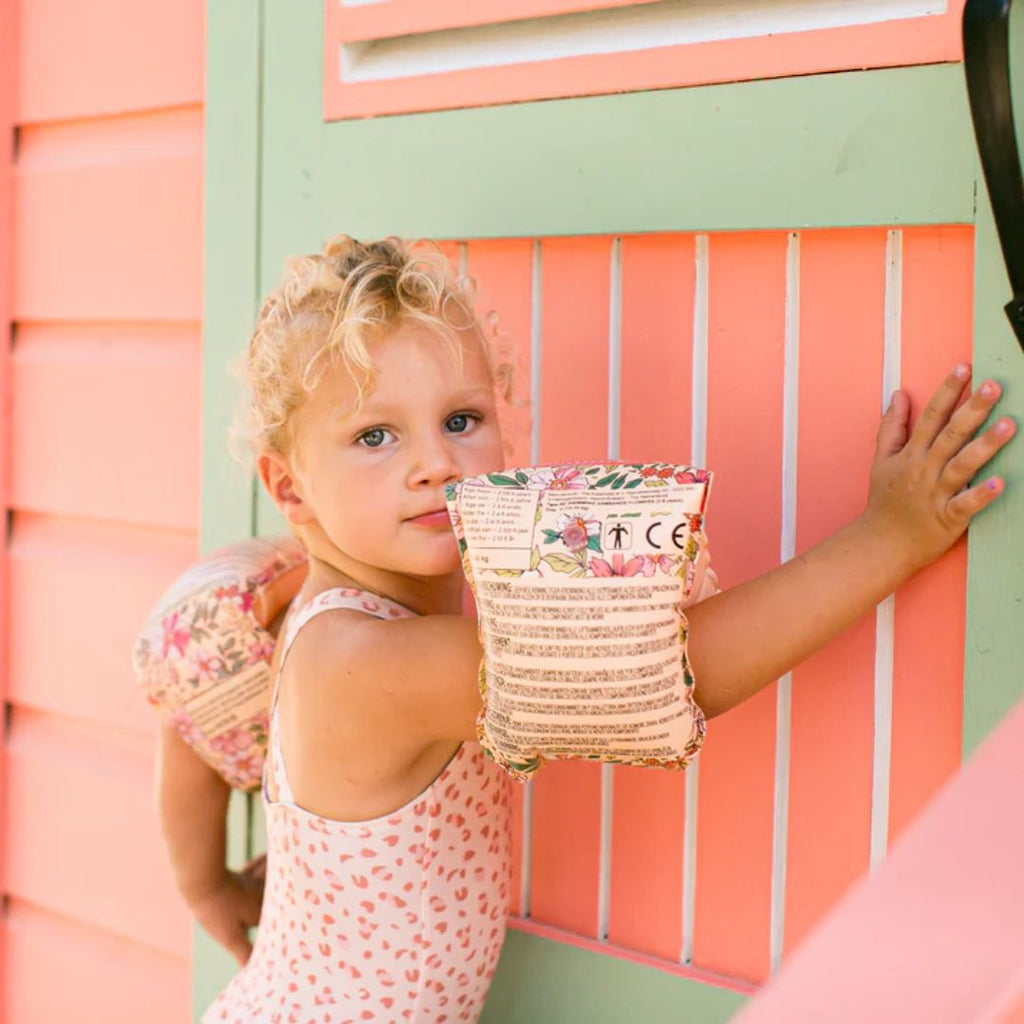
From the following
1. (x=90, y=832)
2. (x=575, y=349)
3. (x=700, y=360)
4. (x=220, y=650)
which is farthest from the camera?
(x=90, y=832)

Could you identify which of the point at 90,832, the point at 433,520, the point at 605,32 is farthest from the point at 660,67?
→ the point at 90,832

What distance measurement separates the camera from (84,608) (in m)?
2.22

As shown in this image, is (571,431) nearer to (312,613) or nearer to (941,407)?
(312,613)

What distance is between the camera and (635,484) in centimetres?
116

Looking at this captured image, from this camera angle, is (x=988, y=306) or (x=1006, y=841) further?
(x=988, y=306)

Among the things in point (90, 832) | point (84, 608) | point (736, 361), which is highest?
point (736, 361)

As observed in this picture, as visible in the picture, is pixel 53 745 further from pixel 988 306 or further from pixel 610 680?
pixel 988 306

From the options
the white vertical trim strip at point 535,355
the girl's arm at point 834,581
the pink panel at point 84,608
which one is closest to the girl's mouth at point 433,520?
the girl's arm at point 834,581

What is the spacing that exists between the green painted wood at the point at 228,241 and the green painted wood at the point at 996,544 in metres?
0.99

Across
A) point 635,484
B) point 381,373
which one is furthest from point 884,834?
point 381,373

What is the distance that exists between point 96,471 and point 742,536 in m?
1.18

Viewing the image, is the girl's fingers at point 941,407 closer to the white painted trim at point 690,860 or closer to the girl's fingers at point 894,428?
the girl's fingers at point 894,428

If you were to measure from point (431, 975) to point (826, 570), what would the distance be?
0.62m

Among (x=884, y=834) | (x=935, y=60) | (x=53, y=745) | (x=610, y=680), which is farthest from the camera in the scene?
(x=53, y=745)
